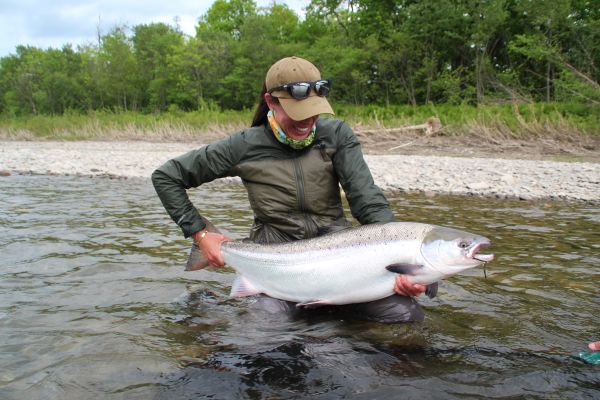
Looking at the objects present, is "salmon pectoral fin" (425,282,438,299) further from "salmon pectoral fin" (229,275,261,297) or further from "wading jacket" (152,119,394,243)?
"salmon pectoral fin" (229,275,261,297)

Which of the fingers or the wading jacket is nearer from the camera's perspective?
the fingers

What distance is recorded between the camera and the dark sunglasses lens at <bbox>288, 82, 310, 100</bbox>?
379cm

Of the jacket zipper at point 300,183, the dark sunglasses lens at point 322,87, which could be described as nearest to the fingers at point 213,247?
the jacket zipper at point 300,183

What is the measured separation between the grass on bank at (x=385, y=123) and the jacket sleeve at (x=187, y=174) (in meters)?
17.8

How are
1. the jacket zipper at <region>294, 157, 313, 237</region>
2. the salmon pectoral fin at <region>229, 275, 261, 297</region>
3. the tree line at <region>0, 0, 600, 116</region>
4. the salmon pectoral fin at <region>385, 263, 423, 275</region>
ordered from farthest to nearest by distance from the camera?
1. the tree line at <region>0, 0, 600, 116</region>
2. the jacket zipper at <region>294, 157, 313, 237</region>
3. the salmon pectoral fin at <region>229, 275, 261, 297</region>
4. the salmon pectoral fin at <region>385, 263, 423, 275</region>

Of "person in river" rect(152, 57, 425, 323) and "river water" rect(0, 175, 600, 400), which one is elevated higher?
"person in river" rect(152, 57, 425, 323)

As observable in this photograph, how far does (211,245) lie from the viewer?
13.2 feet

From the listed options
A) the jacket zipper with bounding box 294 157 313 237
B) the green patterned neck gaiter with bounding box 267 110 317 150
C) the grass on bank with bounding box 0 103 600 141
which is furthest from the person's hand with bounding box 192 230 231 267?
the grass on bank with bounding box 0 103 600 141

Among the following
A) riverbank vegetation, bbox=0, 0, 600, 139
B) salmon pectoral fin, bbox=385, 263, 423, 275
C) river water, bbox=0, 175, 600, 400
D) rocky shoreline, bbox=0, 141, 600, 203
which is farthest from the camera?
riverbank vegetation, bbox=0, 0, 600, 139

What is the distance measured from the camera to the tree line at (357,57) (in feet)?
97.2

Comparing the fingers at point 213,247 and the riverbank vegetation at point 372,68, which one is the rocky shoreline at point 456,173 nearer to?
the riverbank vegetation at point 372,68

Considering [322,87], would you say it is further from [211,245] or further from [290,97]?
[211,245]

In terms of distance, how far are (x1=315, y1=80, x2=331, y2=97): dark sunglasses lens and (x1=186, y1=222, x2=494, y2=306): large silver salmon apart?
3.51 ft

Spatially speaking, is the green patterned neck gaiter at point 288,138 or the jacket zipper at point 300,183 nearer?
the green patterned neck gaiter at point 288,138
